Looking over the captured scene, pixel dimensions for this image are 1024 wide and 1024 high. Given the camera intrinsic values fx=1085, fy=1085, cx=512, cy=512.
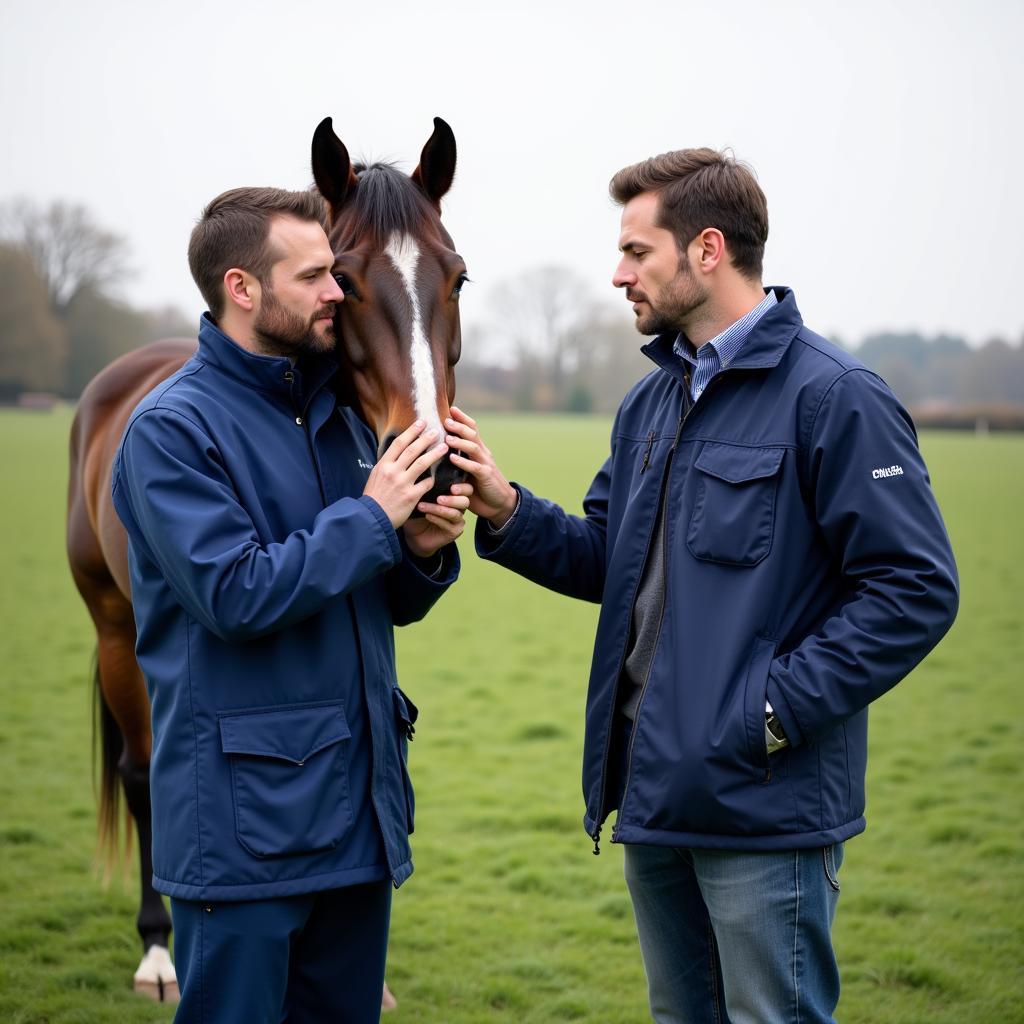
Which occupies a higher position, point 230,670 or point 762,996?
point 230,670

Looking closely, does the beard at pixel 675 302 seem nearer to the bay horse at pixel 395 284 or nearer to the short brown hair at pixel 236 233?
the bay horse at pixel 395 284

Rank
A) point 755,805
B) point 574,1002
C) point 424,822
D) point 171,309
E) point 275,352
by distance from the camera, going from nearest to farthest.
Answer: point 755,805
point 275,352
point 574,1002
point 424,822
point 171,309

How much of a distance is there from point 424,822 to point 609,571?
366cm

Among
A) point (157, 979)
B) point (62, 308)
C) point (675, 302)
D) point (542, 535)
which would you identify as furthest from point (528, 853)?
point (62, 308)

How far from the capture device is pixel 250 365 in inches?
99.5

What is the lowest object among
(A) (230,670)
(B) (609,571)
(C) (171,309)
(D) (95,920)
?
(D) (95,920)

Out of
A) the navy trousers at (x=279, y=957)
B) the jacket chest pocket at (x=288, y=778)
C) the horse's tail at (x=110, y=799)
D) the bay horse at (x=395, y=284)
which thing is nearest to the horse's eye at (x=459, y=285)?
the bay horse at (x=395, y=284)

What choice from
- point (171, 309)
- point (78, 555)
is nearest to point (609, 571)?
point (78, 555)

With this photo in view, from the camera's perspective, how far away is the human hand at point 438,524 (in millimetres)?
2498

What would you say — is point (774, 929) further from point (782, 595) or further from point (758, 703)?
point (782, 595)

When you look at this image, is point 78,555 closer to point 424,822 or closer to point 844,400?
point 424,822

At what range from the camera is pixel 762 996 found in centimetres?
247

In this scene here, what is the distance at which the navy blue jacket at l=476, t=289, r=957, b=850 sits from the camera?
243cm

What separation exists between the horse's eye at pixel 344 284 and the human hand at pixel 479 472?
0.38 metres
